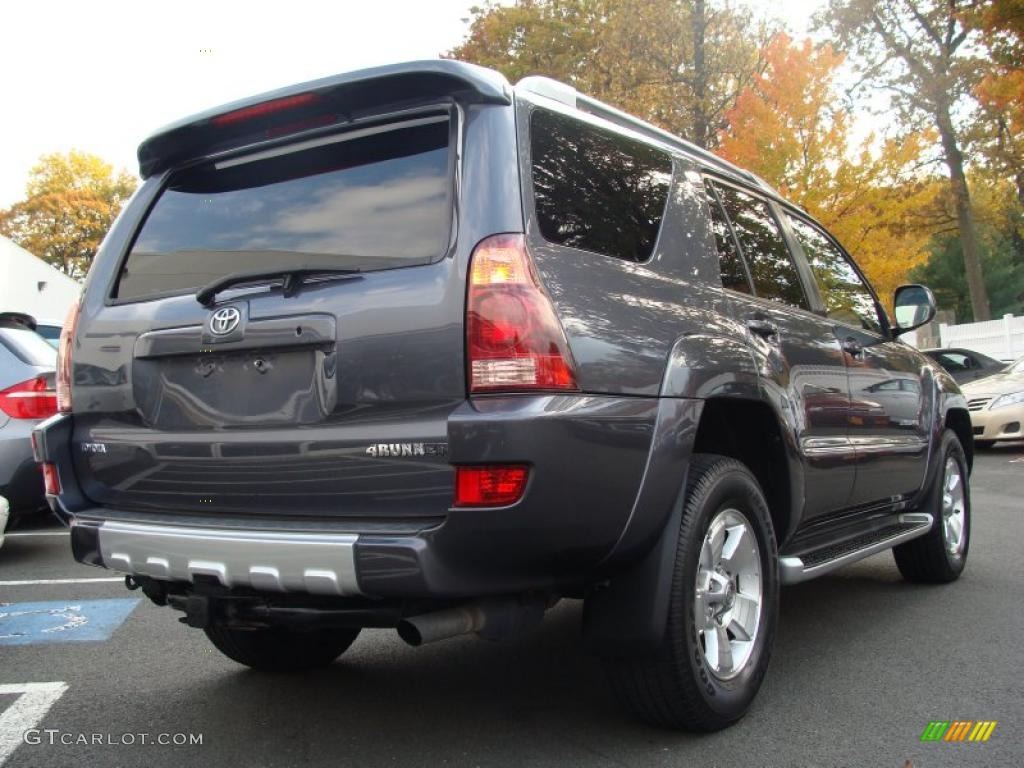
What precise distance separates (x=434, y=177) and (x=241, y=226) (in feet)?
2.32

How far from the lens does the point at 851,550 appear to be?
4078 mm

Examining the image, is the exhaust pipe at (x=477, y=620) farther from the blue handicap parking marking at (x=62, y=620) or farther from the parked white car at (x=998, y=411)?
the parked white car at (x=998, y=411)

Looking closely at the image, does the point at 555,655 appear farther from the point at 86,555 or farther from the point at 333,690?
the point at 86,555

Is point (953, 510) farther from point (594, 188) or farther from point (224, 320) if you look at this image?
point (224, 320)

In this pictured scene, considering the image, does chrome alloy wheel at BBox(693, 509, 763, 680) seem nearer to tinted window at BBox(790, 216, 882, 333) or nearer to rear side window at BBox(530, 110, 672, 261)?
rear side window at BBox(530, 110, 672, 261)

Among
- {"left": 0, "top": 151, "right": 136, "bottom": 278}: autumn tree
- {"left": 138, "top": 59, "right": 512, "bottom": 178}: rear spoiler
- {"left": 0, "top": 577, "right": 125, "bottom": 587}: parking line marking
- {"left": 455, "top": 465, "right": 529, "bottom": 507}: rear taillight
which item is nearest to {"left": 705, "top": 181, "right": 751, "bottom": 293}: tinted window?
{"left": 138, "top": 59, "right": 512, "bottom": 178}: rear spoiler

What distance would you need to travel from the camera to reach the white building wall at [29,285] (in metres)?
38.8

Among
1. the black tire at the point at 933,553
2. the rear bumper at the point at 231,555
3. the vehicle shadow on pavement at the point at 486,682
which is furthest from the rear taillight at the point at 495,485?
the black tire at the point at 933,553

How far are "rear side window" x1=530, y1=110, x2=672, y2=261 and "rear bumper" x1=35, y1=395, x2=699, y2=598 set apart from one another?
0.51 m

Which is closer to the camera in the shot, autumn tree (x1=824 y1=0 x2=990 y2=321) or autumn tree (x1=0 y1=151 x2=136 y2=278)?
autumn tree (x1=824 y1=0 x2=990 y2=321)

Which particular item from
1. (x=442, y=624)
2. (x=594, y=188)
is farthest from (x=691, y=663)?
(x=594, y=188)

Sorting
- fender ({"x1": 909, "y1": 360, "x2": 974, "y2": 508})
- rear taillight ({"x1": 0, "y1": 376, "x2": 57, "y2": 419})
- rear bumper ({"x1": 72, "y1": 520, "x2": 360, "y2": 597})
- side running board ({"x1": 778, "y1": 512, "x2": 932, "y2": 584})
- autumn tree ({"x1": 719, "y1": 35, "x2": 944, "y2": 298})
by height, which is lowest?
side running board ({"x1": 778, "y1": 512, "x2": 932, "y2": 584})

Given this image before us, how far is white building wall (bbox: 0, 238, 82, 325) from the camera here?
3875cm

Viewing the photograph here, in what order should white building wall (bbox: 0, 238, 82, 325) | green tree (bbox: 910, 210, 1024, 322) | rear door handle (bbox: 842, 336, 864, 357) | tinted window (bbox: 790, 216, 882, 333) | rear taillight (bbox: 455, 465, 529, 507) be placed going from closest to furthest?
rear taillight (bbox: 455, 465, 529, 507), rear door handle (bbox: 842, 336, 864, 357), tinted window (bbox: 790, 216, 882, 333), white building wall (bbox: 0, 238, 82, 325), green tree (bbox: 910, 210, 1024, 322)
